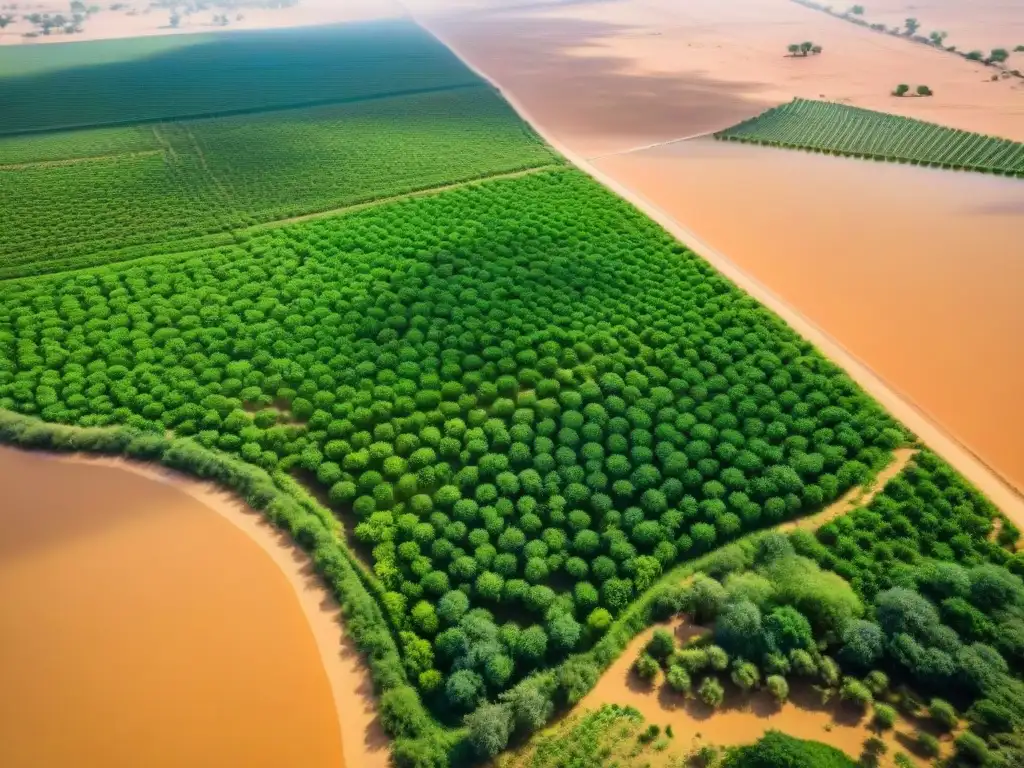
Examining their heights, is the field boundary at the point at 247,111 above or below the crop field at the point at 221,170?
above

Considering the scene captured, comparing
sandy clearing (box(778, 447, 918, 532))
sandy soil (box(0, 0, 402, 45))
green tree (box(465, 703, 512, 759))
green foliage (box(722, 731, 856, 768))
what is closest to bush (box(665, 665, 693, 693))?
green foliage (box(722, 731, 856, 768))

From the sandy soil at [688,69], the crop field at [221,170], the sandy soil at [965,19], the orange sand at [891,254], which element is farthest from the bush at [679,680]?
the sandy soil at [965,19]

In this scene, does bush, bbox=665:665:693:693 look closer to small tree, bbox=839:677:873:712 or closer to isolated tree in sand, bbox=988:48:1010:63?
small tree, bbox=839:677:873:712

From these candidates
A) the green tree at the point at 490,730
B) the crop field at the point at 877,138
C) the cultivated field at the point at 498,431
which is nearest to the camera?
the green tree at the point at 490,730

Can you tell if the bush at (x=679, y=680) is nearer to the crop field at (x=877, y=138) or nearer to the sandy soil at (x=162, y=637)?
the sandy soil at (x=162, y=637)

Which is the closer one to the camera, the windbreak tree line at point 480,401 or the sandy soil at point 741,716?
the sandy soil at point 741,716
